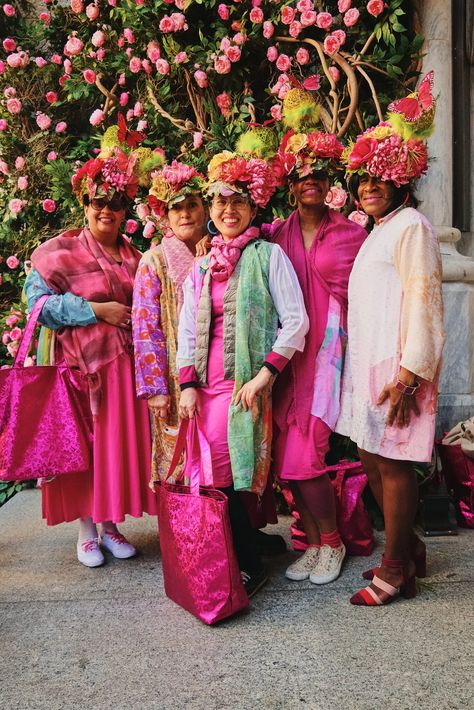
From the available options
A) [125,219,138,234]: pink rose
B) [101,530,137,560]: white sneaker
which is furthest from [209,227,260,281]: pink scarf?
[125,219,138,234]: pink rose

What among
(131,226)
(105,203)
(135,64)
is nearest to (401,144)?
(105,203)

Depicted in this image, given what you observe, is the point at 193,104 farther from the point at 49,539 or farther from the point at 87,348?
the point at 49,539

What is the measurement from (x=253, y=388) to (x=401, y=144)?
1087 mm

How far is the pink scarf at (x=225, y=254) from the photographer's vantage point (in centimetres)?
285

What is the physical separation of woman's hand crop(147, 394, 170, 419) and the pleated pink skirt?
249 millimetres

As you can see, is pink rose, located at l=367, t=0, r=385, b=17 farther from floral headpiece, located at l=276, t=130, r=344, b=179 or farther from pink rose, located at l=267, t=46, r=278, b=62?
floral headpiece, located at l=276, t=130, r=344, b=179

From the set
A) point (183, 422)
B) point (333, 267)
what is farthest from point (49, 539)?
point (333, 267)

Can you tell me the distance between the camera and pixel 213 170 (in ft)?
9.32

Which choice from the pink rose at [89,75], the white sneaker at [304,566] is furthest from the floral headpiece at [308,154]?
the pink rose at [89,75]

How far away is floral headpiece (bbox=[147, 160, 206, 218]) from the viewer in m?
3.01

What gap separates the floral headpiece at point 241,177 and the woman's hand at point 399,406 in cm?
95

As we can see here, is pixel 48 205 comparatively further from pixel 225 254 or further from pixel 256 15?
pixel 225 254

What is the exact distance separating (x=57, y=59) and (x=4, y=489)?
3425 millimetres

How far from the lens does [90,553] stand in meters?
3.37
